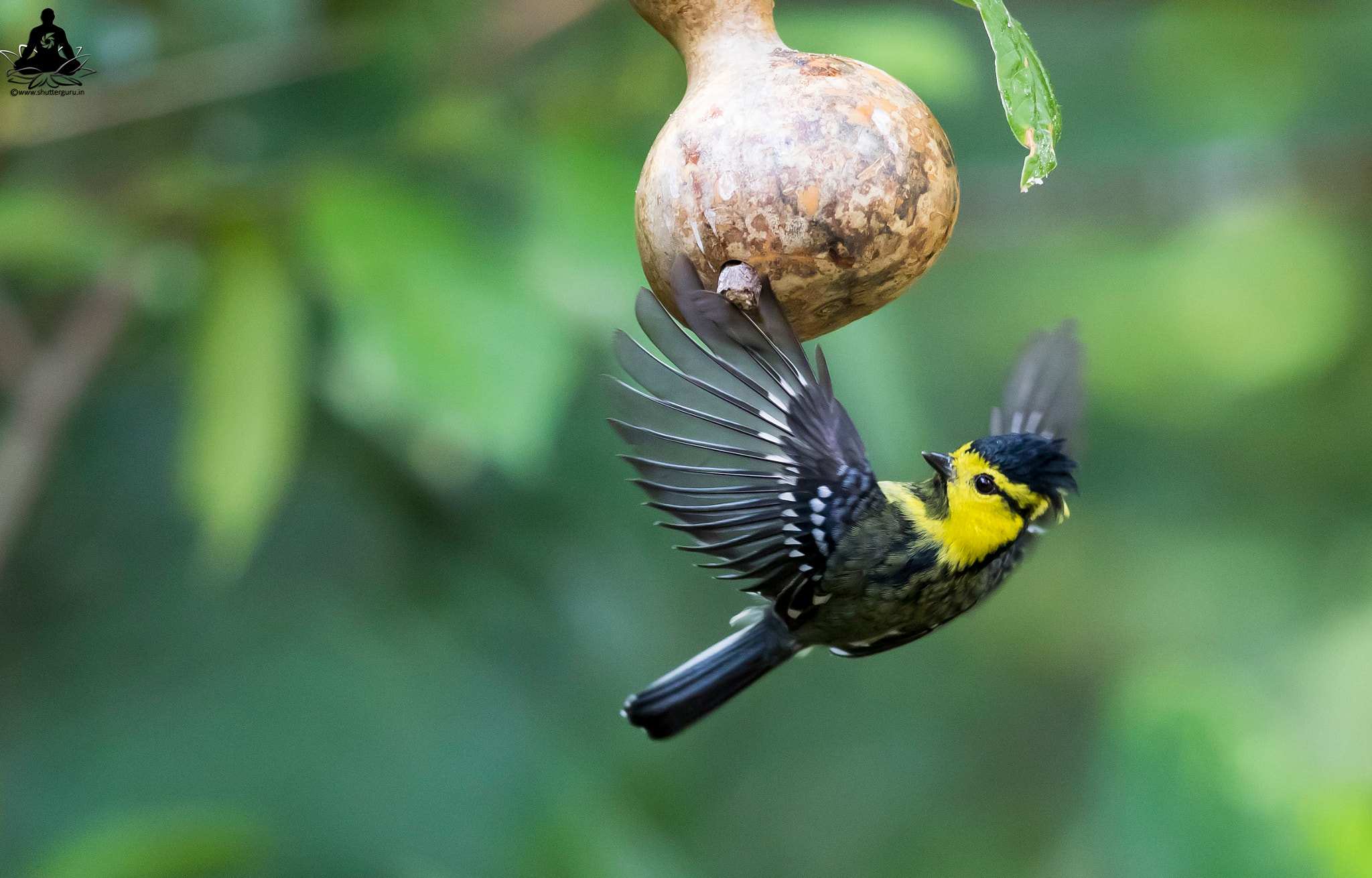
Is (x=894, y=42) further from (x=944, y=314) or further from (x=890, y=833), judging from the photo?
(x=890, y=833)

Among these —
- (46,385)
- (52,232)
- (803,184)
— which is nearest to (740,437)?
(803,184)

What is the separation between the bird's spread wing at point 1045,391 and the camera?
6.68 ft

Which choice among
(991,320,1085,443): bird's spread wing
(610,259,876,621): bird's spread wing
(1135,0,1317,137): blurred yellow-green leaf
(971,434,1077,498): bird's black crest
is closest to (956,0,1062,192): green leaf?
Answer: (610,259,876,621): bird's spread wing

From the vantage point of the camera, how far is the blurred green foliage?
7.73ft

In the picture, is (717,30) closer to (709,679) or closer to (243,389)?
(709,679)

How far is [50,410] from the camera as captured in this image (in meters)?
2.52

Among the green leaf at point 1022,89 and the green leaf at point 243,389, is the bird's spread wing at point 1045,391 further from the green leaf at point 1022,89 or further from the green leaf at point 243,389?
the green leaf at point 243,389

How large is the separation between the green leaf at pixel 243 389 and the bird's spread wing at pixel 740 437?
103 cm

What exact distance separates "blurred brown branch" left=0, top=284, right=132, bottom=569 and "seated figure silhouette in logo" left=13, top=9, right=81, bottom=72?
482 mm

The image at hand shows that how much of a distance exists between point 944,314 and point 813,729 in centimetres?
175

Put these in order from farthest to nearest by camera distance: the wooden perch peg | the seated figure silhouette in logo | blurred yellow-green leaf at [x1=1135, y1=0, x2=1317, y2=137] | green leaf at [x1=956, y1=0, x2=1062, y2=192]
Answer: blurred yellow-green leaf at [x1=1135, y1=0, x2=1317, y2=137] < the seated figure silhouette in logo < the wooden perch peg < green leaf at [x1=956, y1=0, x2=1062, y2=192]

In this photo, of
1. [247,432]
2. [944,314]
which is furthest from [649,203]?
[944,314]

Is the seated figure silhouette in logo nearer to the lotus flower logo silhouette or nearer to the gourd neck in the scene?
the lotus flower logo silhouette

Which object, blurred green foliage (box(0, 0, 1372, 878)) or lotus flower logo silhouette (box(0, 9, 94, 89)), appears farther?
blurred green foliage (box(0, 0, 1372, 878))
